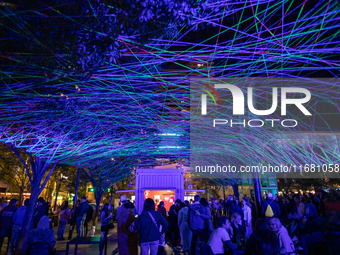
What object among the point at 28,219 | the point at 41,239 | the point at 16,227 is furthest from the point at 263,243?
the point at 28,219

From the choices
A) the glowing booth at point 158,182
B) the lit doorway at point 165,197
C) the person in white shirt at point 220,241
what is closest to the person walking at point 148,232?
the person in white shirt at point 220,241

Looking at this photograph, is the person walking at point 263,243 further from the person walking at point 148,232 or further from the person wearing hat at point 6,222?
the person wearing hat at point 6,222

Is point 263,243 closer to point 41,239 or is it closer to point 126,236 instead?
point 126,236

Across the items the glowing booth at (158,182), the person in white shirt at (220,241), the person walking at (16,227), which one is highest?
the glowing booth at (158,182)

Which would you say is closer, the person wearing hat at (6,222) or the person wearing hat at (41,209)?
the person wearing hat at (6,222)

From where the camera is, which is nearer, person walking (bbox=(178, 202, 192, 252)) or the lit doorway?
person walking (bbox=(178, 202, 192, 252))

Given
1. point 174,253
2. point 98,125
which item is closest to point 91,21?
point 98,125

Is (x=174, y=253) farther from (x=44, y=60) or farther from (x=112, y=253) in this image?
(x=44, y=60)

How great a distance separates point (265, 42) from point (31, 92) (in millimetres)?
6064

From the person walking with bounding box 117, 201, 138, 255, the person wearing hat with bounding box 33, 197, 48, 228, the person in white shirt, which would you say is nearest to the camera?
the person in white shirt

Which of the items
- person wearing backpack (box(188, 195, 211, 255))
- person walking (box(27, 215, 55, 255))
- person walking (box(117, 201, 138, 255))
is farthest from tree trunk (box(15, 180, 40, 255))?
person wearing backpack (box(188, 195, 211, 255))

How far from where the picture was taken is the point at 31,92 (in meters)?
6.59

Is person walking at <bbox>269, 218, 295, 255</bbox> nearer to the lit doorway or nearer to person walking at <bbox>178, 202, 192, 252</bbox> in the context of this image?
person walking at <bbox>178, 202, 192, 252</bbox>

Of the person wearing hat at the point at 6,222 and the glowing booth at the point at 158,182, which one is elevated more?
the glowing booth at the point at 158,182
